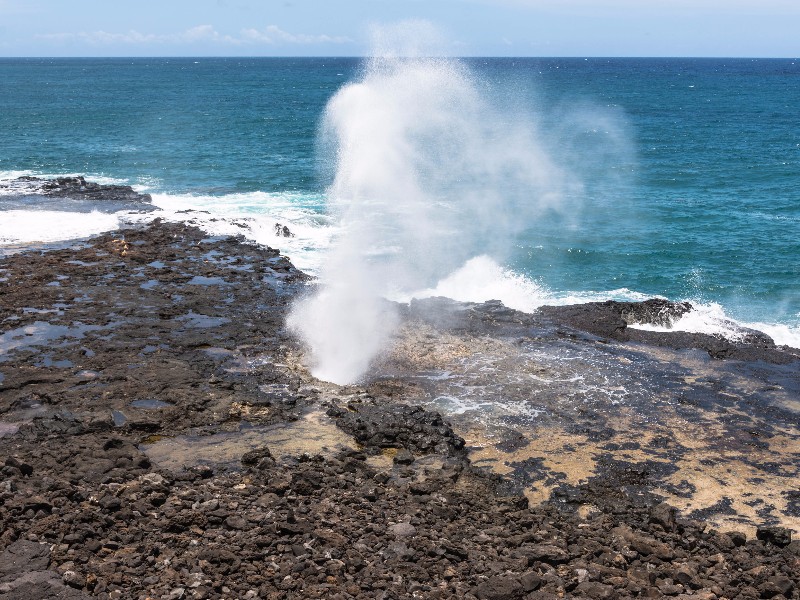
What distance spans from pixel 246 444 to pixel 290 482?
230cm

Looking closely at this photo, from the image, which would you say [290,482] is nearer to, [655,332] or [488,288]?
[655,332]

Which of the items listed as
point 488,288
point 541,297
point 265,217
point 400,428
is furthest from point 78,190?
point 400,428

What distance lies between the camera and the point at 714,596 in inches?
476

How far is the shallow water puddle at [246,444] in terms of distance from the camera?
15852 mm

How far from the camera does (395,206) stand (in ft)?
140

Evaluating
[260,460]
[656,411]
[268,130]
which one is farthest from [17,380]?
[268,130]

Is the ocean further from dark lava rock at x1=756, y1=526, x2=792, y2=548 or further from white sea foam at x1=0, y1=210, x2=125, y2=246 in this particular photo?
dark lava rock at x1=756, y1=526, x2=792, y2=548

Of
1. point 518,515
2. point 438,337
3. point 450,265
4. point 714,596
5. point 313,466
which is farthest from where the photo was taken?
point 450,265

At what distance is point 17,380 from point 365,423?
8437 millimetres

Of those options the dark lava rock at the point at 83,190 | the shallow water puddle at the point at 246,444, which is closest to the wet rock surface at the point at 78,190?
the dark lava rock at the point at 83,190

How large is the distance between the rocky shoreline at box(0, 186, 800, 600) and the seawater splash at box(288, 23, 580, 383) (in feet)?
4.29

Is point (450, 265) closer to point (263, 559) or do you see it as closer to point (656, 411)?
point (656, 411)

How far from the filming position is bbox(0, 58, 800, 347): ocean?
3161 cm

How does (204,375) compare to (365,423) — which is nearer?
(365,423)
